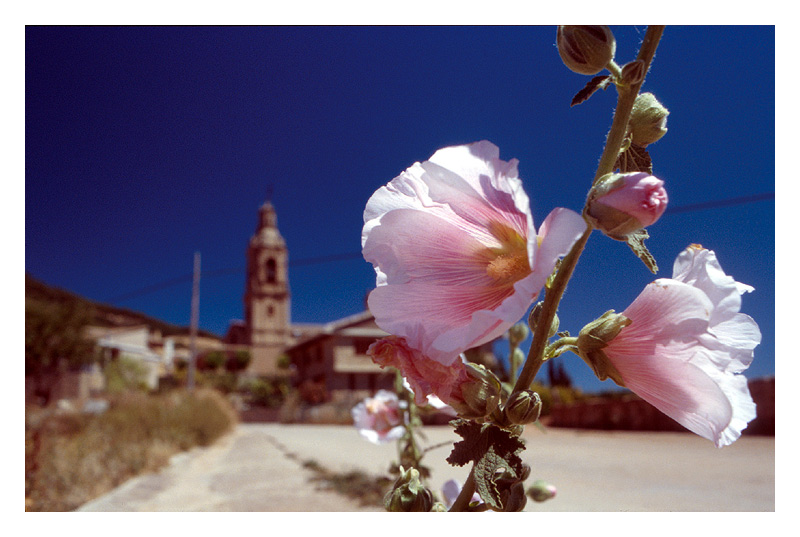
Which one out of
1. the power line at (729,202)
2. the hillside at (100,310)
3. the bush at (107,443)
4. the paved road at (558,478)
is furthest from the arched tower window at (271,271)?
the power line at (729,202)

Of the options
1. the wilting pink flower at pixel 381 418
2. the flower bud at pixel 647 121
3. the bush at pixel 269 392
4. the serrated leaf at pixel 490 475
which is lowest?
the bush at pixel 269 392

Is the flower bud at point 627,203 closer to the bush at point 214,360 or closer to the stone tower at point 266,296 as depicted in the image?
the bush at point 214,360

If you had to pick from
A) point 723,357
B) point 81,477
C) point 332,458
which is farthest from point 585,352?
point 332,458

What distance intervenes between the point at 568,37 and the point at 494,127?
1635mm

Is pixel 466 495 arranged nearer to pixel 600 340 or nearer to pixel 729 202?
pixel 600 340

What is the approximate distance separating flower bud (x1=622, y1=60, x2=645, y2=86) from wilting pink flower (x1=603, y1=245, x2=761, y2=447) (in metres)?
0.11

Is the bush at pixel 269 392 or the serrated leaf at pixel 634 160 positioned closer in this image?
the serrated leaf at pixel 634 160

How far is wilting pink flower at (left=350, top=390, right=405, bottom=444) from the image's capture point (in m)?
1.16

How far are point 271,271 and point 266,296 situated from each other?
7.69ft

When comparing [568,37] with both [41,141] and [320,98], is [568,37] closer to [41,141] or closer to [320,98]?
[320,98]

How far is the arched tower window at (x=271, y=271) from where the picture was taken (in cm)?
2930

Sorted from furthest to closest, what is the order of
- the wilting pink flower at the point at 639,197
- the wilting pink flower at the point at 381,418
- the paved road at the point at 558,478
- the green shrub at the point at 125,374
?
the green shrub at the point at 125,374
the paved road at the point at 558,478
the wilting pink flower at the point at 381,418
the wilting pink flower at the point at 639,197

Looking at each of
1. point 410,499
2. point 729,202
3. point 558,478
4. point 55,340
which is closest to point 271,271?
point 55,340

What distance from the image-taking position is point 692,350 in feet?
1.20
